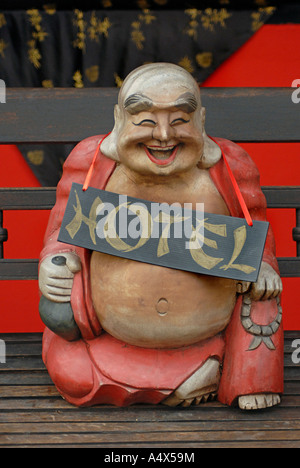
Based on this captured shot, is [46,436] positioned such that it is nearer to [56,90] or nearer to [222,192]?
[222,192]

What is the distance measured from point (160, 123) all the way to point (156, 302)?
1.72 feet

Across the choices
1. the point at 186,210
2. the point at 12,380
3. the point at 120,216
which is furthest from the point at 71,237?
the point at 12,380

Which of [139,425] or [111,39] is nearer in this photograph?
[139,425]

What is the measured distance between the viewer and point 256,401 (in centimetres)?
210

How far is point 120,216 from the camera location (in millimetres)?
2098

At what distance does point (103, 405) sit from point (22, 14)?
1.69 metres

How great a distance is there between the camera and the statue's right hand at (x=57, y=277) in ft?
6.93

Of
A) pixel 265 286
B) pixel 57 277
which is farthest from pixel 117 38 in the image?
pixel 265 286

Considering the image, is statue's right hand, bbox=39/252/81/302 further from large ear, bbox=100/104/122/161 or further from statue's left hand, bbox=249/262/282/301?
statue's left hand, bbox=249/262/282/301

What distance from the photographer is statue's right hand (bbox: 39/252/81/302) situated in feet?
6.93

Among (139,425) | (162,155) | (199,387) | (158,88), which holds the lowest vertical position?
(139,425)

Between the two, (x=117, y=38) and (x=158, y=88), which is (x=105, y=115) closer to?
(x=117, y=38)

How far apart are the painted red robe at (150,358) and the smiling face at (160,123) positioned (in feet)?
0.49

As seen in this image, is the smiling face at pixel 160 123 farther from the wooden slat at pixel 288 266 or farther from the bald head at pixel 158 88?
the wooden slat at pixel 288 266
